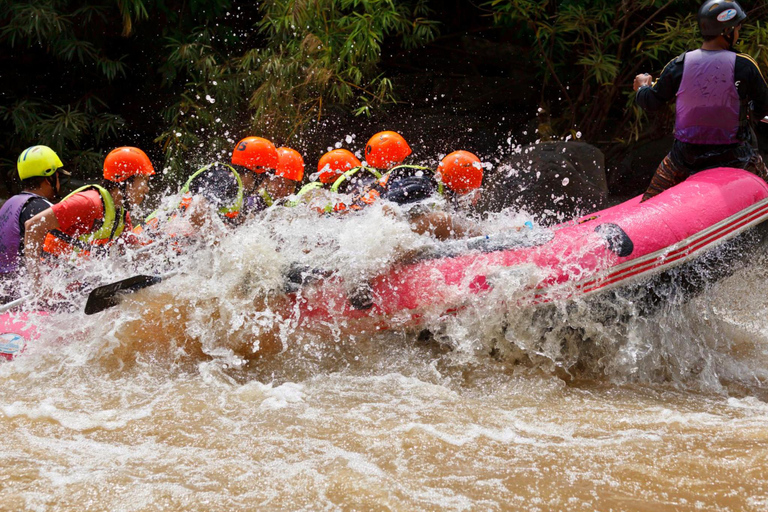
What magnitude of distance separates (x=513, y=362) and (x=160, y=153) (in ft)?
20.7

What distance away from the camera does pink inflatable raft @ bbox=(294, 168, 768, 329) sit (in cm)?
312

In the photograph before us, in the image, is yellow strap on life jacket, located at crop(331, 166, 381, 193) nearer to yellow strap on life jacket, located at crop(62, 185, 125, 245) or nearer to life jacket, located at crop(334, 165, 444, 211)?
life jacket, located at crop(334, 165, 444, 211)

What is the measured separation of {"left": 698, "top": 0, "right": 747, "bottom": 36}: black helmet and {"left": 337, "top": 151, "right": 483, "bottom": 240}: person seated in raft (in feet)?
4.54

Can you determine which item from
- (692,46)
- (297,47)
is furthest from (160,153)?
(692,46)

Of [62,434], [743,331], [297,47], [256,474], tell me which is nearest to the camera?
[256,474]

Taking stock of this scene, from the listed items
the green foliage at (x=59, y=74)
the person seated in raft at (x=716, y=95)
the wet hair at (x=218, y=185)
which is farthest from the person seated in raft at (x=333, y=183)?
Result: the green foliage at (x=59, y=74)

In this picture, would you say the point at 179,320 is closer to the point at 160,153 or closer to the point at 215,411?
the point at 215,411

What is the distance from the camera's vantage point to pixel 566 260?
3127 mm

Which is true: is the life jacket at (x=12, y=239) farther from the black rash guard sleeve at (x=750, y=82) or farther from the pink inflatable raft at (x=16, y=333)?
the black rash guard sleeve at (x=750, y=82)

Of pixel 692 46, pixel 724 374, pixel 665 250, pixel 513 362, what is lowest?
pixel 724 374

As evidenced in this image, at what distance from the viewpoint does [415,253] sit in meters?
3.29

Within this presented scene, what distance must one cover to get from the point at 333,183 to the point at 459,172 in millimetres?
1018

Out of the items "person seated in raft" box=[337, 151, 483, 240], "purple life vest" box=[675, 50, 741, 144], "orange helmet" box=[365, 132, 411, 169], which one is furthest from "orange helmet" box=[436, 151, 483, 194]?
"purple life vest" box=[675, 50, 741, 144]

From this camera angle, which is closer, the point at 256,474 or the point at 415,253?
the point at 256,474
